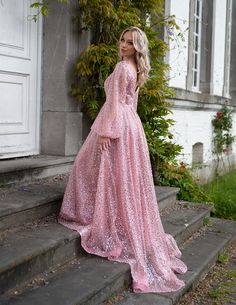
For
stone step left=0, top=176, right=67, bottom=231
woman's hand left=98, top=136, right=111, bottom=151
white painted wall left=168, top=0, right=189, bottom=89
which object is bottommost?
stone step left=0, top=176, right=67, bottom=231

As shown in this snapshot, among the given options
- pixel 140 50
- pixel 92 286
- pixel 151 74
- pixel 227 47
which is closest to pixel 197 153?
pixel 227 47

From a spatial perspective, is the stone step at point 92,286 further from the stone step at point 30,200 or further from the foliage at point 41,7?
the foliage at point 41,7

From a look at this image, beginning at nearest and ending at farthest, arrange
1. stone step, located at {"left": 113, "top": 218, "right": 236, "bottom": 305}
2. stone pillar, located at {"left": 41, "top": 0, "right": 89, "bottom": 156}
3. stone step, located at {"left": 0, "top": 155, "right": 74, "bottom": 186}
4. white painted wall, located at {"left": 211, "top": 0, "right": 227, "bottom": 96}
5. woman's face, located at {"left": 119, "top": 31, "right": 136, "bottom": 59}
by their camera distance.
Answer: stone step, located at {"left": 113, "top": 218, "right": 236, "bottom": 305}
woman's face, located at {"left": 119, "top": 31, "right": 136, "bottom": 59}
stone step, located at {"left": 0, "top": 155, "right": 74, "bottom": 186}
stone pillar, located at {"left": 41, "top": 0, "right": 89, "bottom": 156}
white painted wall, located at {"left": 211, "top": 0, "right": 227, "bottom": 96}

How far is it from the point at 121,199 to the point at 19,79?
198cm

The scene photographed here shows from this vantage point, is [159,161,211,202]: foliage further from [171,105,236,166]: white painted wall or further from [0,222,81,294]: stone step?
[0,222,81,294]: stone step

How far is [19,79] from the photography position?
4.83 metres

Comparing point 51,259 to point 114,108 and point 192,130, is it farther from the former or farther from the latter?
point 192,130

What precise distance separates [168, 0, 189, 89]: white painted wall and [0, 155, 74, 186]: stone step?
276 centimetres

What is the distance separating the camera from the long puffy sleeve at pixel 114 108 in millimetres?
3523

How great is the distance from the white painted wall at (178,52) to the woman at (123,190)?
11.1 feet

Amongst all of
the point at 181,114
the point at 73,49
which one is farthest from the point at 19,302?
the point at 181,114

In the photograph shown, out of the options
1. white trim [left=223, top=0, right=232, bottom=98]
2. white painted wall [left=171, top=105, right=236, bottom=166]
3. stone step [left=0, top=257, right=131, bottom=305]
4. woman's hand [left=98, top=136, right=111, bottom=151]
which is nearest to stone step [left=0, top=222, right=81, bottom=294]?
stone step [left=0, top=257, right=131, bottom=305]

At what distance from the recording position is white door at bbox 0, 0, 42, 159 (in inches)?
183

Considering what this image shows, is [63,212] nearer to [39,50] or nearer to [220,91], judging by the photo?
[39,50]
